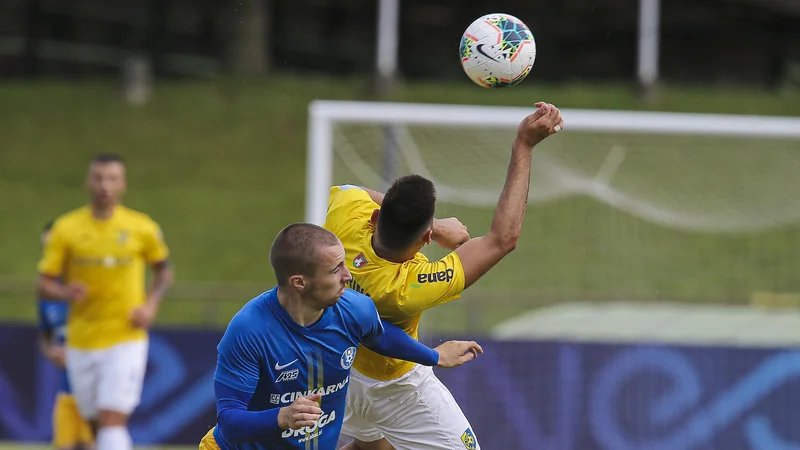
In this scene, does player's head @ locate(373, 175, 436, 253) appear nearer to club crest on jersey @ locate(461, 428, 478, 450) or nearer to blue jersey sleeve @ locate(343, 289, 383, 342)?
blue jersey sleeve @ locate(343, 289, 383, 342)

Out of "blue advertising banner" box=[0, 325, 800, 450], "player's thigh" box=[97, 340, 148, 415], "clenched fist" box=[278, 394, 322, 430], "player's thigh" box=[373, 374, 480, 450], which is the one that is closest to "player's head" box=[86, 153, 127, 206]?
"player's thigh" box=[97, 340, 148, 415]

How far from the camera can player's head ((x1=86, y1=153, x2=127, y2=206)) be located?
8297 millimetres

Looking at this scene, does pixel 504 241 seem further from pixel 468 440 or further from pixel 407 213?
pixel 468 440

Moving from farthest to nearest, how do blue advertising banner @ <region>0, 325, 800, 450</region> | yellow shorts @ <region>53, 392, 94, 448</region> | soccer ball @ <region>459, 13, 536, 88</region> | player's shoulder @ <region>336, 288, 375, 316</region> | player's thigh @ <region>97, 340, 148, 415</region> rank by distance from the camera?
blue advertising banner @ <region>0, 325, 800, 450</region>
yellow shorts @ <region>53, 392, 94, 448</region>
player's thigh @ <region>97, 340, 148, 415</region>
soccer ball @ <region>459, 13, 536, 88</region>
player's shoulder @ <region>336, 288, 375, 316</region>

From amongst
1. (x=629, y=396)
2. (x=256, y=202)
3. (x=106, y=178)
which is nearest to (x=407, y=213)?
(x=106, y=178)

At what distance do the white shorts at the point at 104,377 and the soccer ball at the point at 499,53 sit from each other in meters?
4.42

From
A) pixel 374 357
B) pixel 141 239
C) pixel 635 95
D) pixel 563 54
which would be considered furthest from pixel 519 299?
pixel 563 54

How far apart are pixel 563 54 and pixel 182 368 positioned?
69.9 ft

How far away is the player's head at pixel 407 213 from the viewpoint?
4.85 m

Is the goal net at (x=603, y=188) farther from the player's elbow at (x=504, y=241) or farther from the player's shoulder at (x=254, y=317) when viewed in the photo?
the player's shoulder at (x=254, y=317)

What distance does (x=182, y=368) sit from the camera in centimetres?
1112

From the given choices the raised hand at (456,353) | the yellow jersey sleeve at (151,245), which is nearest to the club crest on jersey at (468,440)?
the raised hand at (456,353)

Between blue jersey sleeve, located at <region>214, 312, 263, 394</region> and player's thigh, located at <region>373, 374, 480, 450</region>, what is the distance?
128cm

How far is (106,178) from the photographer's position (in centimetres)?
835
